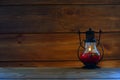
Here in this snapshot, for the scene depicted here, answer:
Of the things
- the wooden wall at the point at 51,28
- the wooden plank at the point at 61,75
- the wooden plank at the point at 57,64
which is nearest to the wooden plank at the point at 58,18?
the wooden wall at the point at 51,28

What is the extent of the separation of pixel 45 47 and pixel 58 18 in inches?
8.4

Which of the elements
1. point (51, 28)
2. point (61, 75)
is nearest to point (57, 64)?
point (51, 28)

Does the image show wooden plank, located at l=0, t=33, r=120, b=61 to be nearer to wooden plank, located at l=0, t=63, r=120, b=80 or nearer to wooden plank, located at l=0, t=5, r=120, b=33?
wooden plank, located at l=0, t=5, r=120, b=33

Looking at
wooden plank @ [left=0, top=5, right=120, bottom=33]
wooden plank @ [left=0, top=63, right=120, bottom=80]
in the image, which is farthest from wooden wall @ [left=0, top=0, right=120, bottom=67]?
wooden plank @ [left=0, top=63, right=120, bottom=80]

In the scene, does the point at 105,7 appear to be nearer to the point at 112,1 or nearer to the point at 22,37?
the point at 112,1

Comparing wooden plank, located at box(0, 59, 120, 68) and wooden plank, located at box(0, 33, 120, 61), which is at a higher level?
wooden plank, located at box(0, 33, 120, 61)

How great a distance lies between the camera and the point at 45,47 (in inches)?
65.4

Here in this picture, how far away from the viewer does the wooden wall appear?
1642 millimetres

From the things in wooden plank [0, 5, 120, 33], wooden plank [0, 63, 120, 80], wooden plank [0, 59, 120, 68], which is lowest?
wooden plank [0, 63, 120, 80]

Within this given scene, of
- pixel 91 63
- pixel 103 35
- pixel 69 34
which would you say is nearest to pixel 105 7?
pixel 103 35

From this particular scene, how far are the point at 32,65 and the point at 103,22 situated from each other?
0.55 meters

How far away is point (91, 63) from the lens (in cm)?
126

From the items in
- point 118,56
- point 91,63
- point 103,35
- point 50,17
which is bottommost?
point 91,63

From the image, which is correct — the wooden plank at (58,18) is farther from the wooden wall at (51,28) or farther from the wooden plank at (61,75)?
the wooden plank at (61,75)
